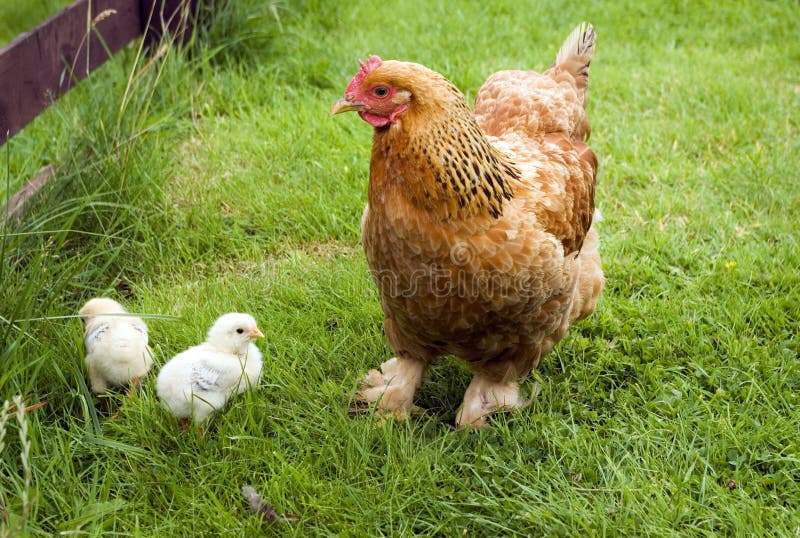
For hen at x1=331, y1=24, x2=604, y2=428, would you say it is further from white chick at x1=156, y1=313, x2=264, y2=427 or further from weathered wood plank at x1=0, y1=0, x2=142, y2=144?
weathered wood plank at x1=0, y1=0, x2=142, y2=144

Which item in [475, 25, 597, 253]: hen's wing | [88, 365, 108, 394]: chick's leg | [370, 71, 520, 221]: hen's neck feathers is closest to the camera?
[370, 71, 520, 221]: hen's neck feathers

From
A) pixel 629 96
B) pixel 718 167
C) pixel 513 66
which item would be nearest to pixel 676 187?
pixel 718 167

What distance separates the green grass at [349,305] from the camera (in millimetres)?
2775

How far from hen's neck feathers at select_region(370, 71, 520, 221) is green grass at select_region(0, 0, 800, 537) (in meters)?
1.00

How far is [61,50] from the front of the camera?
4305mm

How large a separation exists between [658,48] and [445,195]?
4.80 metres

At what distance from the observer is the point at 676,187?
4.86 m

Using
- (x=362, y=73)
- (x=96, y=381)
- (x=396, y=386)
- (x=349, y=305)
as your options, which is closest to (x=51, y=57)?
(x=96, y=381)

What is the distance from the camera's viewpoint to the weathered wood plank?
3762 millimetres

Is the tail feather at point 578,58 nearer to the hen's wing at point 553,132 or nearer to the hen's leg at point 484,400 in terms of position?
the hen's wing at point 553,132

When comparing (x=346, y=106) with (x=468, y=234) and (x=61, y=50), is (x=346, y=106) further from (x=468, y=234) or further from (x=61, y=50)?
(x=61, y=50)

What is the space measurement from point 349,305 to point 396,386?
2.18ft

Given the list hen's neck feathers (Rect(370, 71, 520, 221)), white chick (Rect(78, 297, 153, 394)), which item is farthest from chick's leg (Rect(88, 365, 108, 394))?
hen's neck feathers (Rect(370, 71, 520, 221))

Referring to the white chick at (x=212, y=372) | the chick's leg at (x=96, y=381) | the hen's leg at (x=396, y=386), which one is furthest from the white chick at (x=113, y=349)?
the hen's leg at (x=396, y=386)
